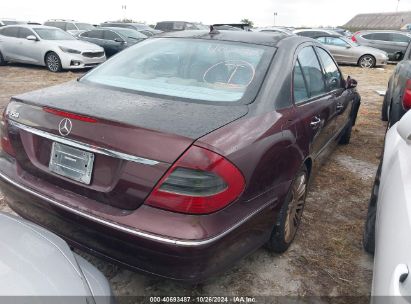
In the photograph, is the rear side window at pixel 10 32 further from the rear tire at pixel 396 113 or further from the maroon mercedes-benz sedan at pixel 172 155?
the rear tire at pixel 396 113

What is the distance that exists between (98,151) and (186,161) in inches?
18.8

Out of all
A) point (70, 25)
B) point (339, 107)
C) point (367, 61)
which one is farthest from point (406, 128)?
point (70, 25)

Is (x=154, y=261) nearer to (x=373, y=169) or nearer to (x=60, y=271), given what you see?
(x=60, y=271)

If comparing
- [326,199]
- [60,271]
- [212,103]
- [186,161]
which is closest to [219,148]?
[186,161]

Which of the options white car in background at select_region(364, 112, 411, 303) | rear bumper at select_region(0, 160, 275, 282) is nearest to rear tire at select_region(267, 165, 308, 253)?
rear bumper at select_region(0, 160, 275, 282)

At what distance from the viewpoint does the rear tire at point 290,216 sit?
2516mm

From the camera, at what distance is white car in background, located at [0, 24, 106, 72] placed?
11320 millimetres

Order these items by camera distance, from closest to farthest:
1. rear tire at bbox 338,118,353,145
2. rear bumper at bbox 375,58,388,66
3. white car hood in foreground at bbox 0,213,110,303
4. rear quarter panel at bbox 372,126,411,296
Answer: white car hood in foreground at bbox 0,213,110,303 → rear quarter panel at bbox 372,126,411,296 → rear tire at bbox 338,118,353,145 → rear bumper at bbox 375,58,388,66

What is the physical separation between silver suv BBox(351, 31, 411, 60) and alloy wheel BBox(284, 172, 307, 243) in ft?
59.3

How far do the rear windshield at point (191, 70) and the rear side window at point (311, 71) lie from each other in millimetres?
469

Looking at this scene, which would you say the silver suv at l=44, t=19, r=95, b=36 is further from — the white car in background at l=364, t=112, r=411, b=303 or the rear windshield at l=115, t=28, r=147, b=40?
the white car in background at l=364, t=112, r=411, b=303

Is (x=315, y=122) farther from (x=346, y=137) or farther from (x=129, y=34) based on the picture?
(x=129, y=34)

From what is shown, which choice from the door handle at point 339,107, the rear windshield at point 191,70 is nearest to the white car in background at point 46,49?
the rear windshield at point 191,70

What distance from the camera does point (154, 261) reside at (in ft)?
5.98
